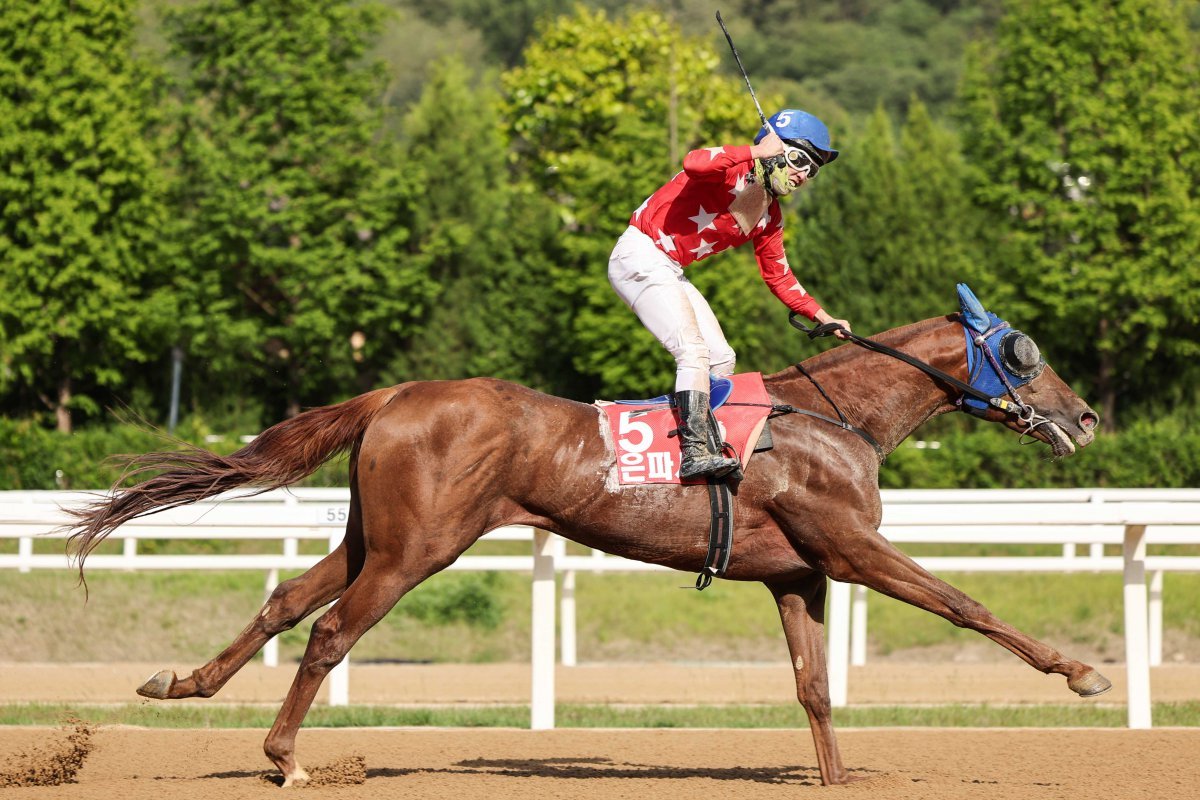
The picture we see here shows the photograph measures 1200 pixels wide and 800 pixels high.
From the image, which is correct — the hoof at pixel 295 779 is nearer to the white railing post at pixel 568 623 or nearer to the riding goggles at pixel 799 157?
the riding goggles at pixel 799 157

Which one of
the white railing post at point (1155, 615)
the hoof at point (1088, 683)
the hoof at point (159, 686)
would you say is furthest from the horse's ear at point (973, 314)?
the white railing post at point (1155, 615)

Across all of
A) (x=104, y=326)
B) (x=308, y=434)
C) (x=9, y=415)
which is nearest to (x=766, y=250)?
(x=308, y=434)

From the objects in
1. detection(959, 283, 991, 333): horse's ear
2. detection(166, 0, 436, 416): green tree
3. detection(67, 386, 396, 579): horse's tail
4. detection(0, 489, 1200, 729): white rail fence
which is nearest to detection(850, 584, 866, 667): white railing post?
detection(0, 489, 1200, 729): white rail fence

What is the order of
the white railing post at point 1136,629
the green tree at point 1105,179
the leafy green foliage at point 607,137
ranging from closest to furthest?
the white railing post at point 1136,629
the green tree at point 1105,179
the leafy green foliage at point 607,137

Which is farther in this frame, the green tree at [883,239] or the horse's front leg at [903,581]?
the green tree at [883,239]

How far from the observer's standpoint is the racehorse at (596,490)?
5434 mm

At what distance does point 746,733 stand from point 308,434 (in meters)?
2.61

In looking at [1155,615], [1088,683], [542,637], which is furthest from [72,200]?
[1088,683]

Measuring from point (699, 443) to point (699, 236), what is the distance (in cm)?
88

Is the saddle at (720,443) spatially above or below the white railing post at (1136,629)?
above

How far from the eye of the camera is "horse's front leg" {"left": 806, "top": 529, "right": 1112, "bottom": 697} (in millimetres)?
5418

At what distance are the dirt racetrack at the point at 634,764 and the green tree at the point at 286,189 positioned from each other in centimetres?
1579

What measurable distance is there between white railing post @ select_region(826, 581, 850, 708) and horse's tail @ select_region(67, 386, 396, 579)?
324 cm

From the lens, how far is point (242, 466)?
5801 mm
